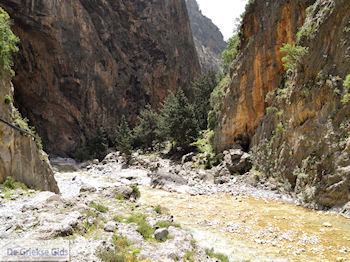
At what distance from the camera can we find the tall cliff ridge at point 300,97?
939 centimetres

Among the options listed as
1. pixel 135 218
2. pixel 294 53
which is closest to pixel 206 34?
pixel 294 53

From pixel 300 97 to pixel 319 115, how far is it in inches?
78.6

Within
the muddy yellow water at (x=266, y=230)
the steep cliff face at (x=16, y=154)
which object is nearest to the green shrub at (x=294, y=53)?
the muddy yellow water at (x=266, y=230)

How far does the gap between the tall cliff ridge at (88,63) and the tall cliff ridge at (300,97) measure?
27.8 m

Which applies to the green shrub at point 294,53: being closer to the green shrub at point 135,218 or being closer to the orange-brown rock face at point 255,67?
the orange-brown rock face at point 255,67

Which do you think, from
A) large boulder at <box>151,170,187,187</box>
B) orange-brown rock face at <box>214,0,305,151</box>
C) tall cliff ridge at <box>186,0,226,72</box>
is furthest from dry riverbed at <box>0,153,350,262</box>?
tall cliff ridge at <box>186,0,226,72</box>

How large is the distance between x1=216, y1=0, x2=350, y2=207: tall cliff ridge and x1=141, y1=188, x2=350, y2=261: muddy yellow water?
5.52 feet

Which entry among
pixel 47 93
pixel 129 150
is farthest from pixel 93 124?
pixel 129 150

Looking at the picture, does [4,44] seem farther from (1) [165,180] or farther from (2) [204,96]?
(2) [204,96]

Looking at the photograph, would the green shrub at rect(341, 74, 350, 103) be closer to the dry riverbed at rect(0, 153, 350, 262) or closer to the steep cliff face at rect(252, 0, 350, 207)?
the steep cliff face at rect(252, 0, 350, 207)

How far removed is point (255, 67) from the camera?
18.1 meters

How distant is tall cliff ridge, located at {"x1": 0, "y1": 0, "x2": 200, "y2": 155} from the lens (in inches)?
1218

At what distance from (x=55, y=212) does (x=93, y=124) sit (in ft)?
109

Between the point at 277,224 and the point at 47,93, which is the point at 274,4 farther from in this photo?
the point at 47,93
